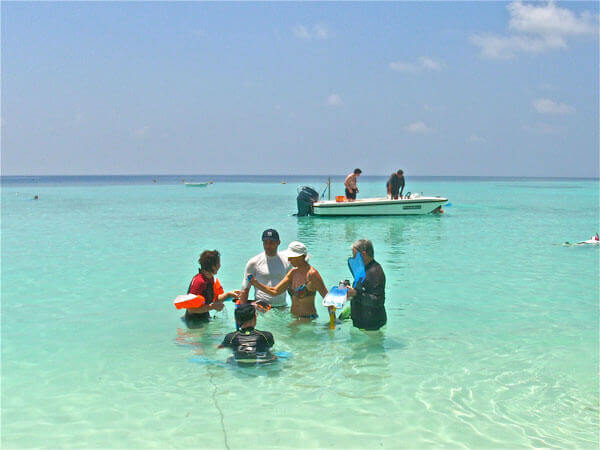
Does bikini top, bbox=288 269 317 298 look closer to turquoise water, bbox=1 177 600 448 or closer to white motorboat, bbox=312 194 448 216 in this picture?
turquoise water, bbox=1 177 600 448

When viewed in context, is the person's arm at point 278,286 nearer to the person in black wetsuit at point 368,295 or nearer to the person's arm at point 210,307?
the person's arm at point 210,307

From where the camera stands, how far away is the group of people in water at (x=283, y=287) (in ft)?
22.2

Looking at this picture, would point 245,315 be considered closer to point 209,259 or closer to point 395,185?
point 209,259

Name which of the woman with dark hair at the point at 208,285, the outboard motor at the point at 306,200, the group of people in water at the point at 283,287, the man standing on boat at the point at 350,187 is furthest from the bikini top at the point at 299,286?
the outboard motor at the point at 306,200

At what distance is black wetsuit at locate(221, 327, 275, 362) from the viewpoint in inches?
236

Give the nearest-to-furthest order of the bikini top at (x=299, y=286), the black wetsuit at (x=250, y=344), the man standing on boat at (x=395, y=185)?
1. the black wetsuit at (x=250, y=344)
2. the bikini top at (x=299, y=286)
3. the man standing on boat at (x=395, y=185)

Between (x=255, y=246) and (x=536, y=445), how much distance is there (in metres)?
13.9

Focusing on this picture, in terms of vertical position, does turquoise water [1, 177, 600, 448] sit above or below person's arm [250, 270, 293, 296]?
below

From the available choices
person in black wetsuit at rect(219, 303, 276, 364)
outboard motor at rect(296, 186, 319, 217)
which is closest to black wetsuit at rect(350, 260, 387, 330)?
person in black wetsuit at rect(219, 303, 276, 364)

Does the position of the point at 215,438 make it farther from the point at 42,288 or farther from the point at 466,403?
the point at 42,288

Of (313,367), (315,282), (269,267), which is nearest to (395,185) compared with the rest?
(269,267)

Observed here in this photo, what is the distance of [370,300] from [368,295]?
74mm

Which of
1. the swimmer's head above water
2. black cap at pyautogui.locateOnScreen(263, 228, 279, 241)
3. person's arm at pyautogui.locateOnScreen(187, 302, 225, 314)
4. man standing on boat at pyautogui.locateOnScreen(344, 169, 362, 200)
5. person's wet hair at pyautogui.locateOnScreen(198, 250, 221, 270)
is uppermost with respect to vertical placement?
man standing on boat at pyautogui.locateOnScreen(344, 169, 362, 200)

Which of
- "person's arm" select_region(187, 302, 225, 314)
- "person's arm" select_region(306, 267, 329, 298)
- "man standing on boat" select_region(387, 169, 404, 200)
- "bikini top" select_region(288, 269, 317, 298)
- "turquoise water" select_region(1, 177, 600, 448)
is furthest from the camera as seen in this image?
"man standing on boat" select_region(387, 169, 404, 200)
